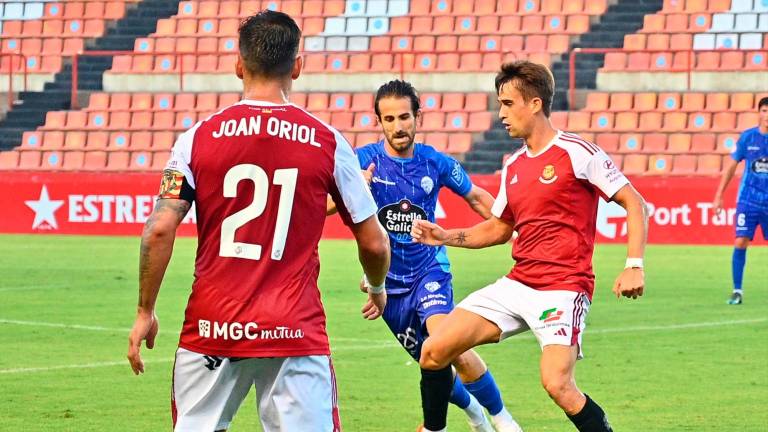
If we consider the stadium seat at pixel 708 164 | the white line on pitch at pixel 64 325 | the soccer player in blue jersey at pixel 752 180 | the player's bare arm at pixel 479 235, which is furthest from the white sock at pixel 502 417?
the stadium seat at pixel 708 164

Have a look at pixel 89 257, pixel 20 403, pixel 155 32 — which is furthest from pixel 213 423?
pixel 155 32

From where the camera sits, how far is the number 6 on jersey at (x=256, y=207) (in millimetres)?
4613

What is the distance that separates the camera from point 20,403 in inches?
344

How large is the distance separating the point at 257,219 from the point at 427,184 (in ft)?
10.8

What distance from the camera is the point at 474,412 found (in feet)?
24.7

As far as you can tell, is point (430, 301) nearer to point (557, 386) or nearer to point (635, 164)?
point (557, 386)

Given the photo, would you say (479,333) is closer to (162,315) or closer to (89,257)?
(162,315)

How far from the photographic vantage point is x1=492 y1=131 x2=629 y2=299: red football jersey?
21.9ft

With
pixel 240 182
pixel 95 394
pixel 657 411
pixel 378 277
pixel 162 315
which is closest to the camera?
pixel 240 182

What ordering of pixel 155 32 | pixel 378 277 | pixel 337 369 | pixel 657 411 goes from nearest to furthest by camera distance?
1. pixel 378 277
2. pixel 657 411
3. pixel 337 369
4. pixel 155 32

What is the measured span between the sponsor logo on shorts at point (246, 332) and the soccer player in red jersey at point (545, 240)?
204 cm

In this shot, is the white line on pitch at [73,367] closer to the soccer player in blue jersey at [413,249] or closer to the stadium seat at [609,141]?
the soccer player in blue jersey at [413,249]

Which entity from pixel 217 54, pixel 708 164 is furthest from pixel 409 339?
pixel 217 54

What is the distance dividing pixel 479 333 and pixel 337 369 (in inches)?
143
